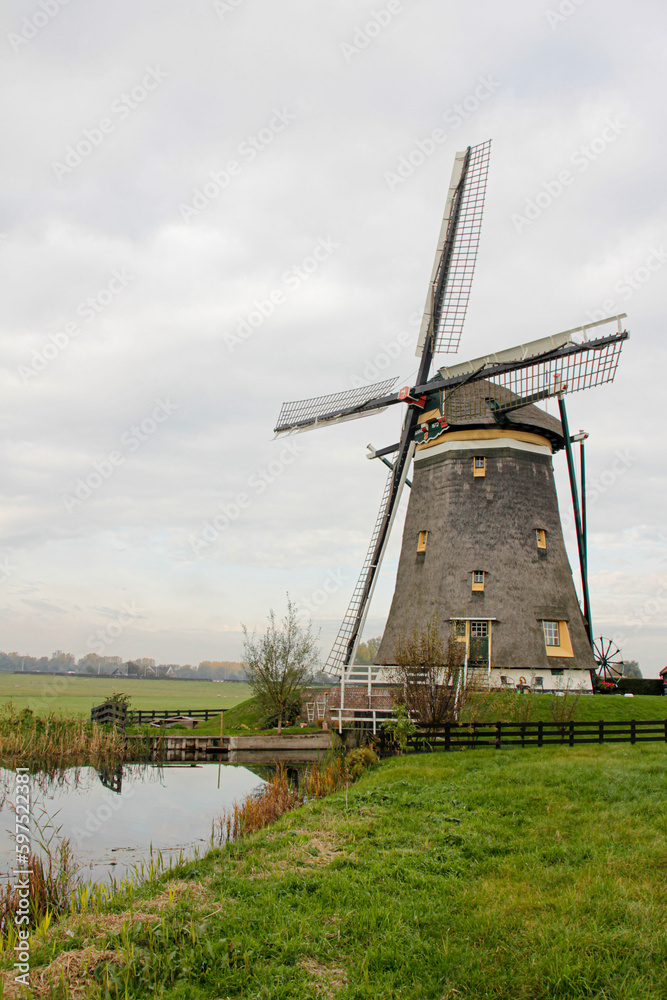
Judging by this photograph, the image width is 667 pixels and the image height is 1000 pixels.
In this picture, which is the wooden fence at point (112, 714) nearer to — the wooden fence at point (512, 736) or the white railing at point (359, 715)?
the white railing at point (359, 715)

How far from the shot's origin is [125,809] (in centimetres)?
1368

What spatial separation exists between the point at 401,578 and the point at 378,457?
4.13 meters

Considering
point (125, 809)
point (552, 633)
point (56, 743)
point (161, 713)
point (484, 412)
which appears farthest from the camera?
point (161, 713)

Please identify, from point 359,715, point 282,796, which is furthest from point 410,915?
point 359,715

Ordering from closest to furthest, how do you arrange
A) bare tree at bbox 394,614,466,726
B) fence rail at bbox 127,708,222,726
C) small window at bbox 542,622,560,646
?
bare tree at bbox 394,614,466,726 < small window at bbox 542,622,560,646 < fence rail at bbox 127,708,222,726

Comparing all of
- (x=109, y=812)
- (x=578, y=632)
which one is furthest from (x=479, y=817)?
(x=578, y=632)

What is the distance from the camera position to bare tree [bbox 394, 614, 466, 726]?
16.5 m

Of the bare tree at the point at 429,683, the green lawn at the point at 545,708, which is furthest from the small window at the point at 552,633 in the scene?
the bare tree at the point at 429,683

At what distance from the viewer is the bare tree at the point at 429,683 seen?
54.0 feet

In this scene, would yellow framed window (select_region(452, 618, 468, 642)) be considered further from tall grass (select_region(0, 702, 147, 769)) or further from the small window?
tall grass (select_region(0, 702, 147, 769))

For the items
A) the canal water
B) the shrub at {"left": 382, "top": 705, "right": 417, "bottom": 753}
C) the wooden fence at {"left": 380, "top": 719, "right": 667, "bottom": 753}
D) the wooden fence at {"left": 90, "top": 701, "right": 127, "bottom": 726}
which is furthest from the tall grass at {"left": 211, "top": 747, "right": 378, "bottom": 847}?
the wooden fence at {"left": 90, "top": 701, "right": 127, "bottom": 726}

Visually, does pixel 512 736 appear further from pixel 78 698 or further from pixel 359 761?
pixel 78 698

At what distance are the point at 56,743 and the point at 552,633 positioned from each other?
48.0ft

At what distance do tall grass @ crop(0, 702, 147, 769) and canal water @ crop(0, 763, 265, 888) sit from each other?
0.42 meters
